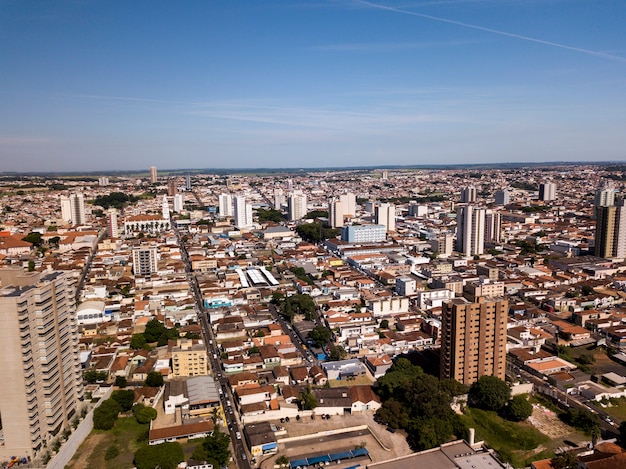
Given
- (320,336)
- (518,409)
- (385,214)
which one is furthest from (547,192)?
(518,409)

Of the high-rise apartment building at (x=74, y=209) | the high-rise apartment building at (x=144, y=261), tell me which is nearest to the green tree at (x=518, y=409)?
the high-rise apartment building at (x=144, y=261)

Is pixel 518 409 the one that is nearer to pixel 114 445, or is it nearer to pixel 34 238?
pixel 114 445

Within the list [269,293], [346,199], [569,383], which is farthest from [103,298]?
[346,199]

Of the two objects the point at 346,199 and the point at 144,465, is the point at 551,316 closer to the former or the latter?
the point at 144,465

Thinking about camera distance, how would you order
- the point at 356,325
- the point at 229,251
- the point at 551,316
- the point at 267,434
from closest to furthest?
the point at 267,434 → the point at 356,325 → the point at 551,316 → the point at 229,251

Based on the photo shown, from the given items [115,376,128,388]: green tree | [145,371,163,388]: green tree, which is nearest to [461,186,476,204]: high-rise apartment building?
[145,371,163,388]: green tree
